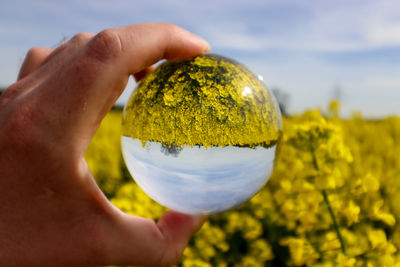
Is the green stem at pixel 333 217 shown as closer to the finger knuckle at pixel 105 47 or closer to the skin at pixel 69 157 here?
the skin at pixel 69 157

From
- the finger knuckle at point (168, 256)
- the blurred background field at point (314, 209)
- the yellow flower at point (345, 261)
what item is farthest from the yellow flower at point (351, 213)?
the finger knuckle at point (168, 256)

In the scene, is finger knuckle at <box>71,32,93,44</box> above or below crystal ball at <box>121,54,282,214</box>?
above

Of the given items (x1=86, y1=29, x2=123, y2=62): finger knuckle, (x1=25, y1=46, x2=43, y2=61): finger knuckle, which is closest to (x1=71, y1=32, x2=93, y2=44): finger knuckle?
(x1=25, y1=46, x2=43, y2=61): finger knuckle

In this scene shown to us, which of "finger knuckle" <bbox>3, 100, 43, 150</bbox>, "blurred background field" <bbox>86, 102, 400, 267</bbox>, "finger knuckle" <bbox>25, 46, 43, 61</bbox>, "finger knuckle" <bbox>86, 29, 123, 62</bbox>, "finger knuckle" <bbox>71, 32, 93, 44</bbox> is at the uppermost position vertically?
"finger knuckle" <bbox>86, 29, 123, 62</bbox>

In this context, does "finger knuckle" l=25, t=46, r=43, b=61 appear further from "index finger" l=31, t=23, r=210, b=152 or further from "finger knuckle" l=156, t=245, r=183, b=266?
"finger knuckle" l=156, t=245, r=183, b=266

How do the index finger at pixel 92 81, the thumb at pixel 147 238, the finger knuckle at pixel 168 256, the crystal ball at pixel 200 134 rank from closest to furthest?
the index finger at pixel 92 81
the crystal ball at pixel 200 134
the thumb at pixel 147 238
the finger knuckle at pixel 168 256

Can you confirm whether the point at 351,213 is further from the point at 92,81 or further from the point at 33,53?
the point at 33,53

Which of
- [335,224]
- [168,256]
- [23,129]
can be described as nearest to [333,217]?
[335,224]
